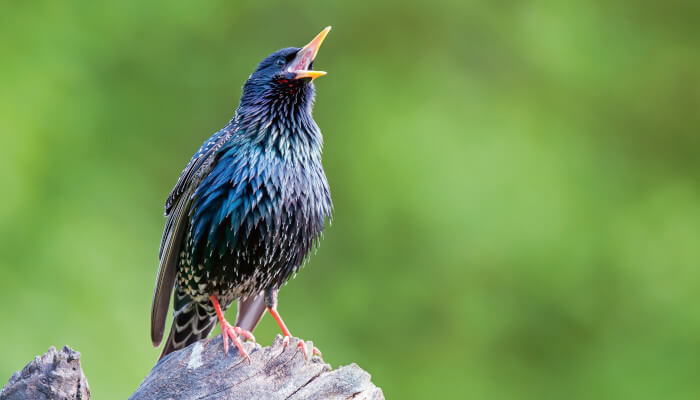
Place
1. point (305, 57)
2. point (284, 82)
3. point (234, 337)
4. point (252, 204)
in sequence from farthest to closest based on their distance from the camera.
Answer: point (305, 57), point (284, 82), point (252, 204), point (234, 337)

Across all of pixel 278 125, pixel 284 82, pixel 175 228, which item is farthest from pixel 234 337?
pixel 284 82

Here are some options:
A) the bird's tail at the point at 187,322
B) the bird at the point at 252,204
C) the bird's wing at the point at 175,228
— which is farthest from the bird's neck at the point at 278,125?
the bird's tail at the point at 187,322


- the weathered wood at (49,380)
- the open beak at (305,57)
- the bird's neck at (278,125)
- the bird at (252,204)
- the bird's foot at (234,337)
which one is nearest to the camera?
the weathered wood at (49,380)

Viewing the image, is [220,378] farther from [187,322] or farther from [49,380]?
[187,322]

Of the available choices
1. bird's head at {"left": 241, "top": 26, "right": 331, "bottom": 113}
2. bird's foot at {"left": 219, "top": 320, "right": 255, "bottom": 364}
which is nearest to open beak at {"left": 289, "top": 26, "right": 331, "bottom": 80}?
bird's head at {"left": 241, "top": 26, "right": 331, "bottom": 113}

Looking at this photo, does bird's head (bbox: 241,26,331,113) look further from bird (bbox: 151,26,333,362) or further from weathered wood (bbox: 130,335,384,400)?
weathered wood (bbox: 130,335,384,400)

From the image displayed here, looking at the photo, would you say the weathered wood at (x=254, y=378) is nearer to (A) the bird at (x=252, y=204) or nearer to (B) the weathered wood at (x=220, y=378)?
(B) the weathered wood at (x=220, y=378)

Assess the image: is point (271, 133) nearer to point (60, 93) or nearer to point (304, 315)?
point (304, 315)
